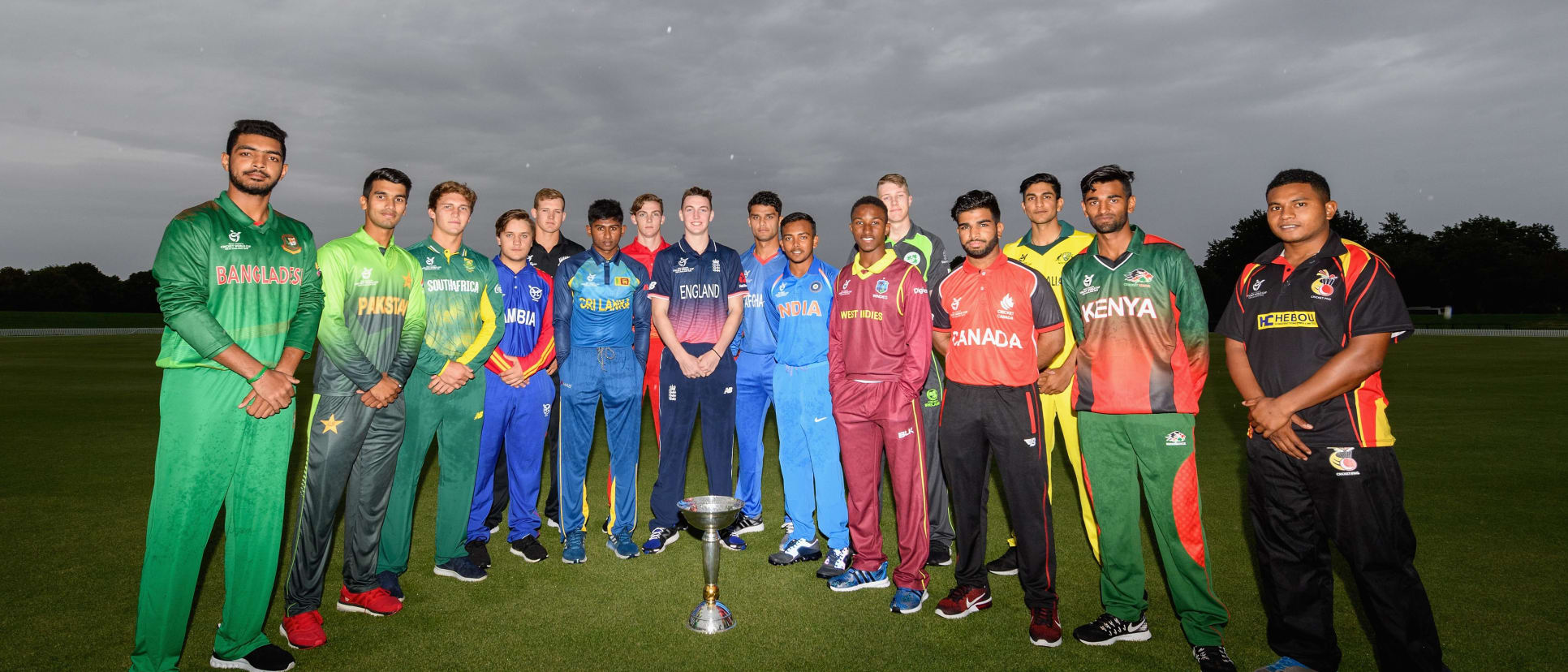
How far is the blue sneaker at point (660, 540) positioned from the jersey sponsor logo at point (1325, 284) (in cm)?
438

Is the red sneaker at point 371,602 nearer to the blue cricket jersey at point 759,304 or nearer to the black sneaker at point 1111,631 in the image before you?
the blue cricket jersey at point 759,304

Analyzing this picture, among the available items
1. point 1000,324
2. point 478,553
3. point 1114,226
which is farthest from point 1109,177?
point 478,553

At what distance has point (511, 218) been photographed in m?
5.65

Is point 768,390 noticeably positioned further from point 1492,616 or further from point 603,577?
point 1492,616

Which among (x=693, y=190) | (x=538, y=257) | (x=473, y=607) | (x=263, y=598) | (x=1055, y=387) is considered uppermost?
(x=693, y=190)

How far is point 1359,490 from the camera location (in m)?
3.31

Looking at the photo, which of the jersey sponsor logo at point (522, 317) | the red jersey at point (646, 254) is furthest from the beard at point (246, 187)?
the red jersey at point (646, 254)

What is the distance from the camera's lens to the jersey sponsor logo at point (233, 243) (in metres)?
3.49

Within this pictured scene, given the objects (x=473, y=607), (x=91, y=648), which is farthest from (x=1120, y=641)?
(x=91, y=648)

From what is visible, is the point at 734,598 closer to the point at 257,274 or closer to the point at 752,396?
the point at 752,396

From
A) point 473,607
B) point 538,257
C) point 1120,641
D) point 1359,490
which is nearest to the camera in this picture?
point 1359,490

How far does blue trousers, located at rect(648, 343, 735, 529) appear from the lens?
5730 mm

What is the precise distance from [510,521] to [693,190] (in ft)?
9.41

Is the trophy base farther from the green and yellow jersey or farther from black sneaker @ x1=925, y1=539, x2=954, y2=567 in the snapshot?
the green and yellow jersey
